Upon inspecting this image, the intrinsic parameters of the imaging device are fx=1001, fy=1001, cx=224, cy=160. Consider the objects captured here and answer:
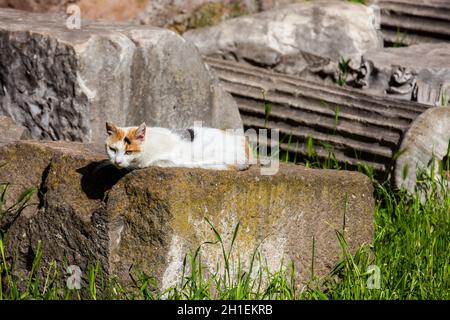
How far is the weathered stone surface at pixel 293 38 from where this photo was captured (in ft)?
25.8

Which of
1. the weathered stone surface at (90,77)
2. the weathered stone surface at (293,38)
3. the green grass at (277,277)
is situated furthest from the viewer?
the weathered stone surface at (293,38)

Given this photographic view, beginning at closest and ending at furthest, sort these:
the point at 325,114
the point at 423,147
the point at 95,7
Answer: the point at 423,147 < the point at 325,114 < the point at 95,7

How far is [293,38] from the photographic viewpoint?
794cm

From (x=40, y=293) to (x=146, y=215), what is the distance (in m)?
0.61

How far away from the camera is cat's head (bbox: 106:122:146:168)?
433cm

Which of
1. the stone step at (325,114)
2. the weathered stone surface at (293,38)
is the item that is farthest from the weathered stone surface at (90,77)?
the weathered stone surface at (293,38)

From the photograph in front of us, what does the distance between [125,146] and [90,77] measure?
4.84ft

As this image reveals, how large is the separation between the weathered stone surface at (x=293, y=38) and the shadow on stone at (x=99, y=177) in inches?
137

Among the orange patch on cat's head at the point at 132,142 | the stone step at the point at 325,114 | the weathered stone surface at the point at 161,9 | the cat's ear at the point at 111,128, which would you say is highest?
the cat's ear at the point at 111,128

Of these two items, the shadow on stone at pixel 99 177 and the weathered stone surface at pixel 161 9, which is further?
the weathered stone surface at pixel 161 9

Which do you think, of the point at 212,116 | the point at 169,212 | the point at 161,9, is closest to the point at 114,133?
the point at 169,212

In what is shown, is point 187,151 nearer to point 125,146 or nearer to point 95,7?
point 125,146

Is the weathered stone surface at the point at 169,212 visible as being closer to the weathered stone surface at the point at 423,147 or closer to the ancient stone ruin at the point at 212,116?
the ancient stone ruin at the point at 212,116
